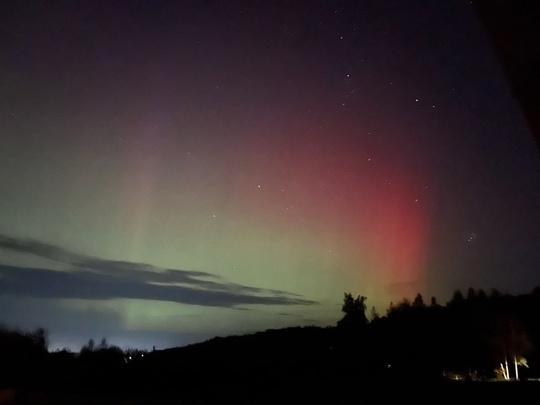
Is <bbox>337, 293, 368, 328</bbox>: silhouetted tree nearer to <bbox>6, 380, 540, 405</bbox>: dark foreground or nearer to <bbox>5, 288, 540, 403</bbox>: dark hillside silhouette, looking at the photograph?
<bbox>5, 288, 540, 403</bbox>: dark hillside silhouette

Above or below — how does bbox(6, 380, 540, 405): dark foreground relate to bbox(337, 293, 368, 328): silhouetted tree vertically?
below

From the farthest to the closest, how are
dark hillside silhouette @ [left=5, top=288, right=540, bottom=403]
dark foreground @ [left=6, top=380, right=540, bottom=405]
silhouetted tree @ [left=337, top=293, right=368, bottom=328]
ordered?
silhouetted tree @ [left=337, top=293, right=368, bottom=328] < dark hillside silhouette @ [left=5, top=288, right=540, bottom=403] < dark foreground @ [left=6, top=380, right=540, bottom=405]

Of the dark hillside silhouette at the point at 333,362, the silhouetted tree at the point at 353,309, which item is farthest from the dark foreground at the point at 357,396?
the silhouetted tree at the point at 353,309

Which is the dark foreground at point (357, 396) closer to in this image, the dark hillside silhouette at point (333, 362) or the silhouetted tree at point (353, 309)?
the dark hillside silhouette at point (333, 362)

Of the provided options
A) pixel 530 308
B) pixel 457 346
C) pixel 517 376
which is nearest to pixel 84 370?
pixel 517 376

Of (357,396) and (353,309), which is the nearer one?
(357,396)

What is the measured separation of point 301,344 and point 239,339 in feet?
11.2

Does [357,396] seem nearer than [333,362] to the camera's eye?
Yes

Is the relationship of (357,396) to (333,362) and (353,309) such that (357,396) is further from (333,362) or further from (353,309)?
(353,309)

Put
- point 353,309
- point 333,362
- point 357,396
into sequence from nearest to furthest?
point 357,396 < point 333,362 < point 353,309

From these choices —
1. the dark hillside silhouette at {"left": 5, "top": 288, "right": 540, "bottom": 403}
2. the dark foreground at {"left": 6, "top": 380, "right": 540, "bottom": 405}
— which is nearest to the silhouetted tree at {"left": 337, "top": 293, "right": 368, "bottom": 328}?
the dark hillside silhouette at {"left": 5, "top": 288, "right": 540, "bottom": 403}

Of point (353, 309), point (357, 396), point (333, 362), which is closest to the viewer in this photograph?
point (357, 396)

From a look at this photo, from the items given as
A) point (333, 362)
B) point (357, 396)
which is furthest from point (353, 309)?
point (357, 396)

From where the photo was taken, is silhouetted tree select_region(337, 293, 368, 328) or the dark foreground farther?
silhouetted tree select_region(337, 293, 368, 328)
